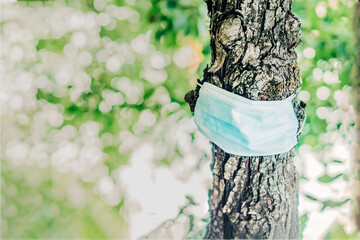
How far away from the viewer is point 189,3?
1132mm

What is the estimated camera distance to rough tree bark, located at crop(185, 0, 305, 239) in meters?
0.76

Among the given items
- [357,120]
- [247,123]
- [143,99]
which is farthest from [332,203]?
[143,99]

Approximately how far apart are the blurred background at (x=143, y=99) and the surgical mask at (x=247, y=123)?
42cm

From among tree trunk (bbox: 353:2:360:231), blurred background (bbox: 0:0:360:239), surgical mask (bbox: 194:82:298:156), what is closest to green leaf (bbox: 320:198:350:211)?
blurred background (bbox: 0:0:360:239)

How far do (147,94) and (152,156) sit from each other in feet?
1.30

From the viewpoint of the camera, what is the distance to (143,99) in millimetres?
1315

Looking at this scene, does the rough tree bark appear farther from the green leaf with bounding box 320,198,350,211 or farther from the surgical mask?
the green leaf with bounding box 320,198,350,211

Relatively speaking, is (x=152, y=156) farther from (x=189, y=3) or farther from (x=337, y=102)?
(x=337, y=102)

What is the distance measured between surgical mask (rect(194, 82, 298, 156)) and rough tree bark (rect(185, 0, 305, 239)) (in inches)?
0.9

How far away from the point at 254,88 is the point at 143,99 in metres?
0.65

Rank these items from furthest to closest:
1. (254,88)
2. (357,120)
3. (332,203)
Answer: (357,120) → (332,203) → (254,88)

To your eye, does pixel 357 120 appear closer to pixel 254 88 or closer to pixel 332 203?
pixel 332 203

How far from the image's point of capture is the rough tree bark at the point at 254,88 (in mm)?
761

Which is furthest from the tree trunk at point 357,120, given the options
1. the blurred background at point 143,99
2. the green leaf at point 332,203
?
the green leaf at point 332,203
